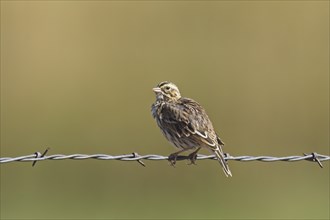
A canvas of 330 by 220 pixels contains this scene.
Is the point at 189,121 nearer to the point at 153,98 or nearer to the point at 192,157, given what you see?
the point at 192,157

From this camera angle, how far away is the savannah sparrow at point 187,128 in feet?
28.1

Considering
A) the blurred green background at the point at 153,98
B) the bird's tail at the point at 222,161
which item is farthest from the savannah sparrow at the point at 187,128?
the blurred green background at the point at 153,98

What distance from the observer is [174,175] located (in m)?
14.9

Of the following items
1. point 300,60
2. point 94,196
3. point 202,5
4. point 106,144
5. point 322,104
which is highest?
point 202,5

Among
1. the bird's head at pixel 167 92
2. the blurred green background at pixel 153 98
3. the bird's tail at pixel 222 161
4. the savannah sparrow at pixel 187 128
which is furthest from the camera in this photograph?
the blurred green background at pixel 153 98

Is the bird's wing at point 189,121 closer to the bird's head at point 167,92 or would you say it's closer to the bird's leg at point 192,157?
the bird's leg at point 192,157

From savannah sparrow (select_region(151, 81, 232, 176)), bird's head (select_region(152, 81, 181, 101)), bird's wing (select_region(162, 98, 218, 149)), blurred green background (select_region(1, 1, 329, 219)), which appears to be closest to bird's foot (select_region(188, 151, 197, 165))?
savannah sparrow (select_region(151, 81, 232, 176))

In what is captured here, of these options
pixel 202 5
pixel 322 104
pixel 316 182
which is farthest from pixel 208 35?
pixel 316 182

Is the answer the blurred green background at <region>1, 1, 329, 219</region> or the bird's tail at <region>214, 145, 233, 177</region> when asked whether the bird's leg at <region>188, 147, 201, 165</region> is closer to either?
the bird's tail at <region>214, 145, 233, 177</region>

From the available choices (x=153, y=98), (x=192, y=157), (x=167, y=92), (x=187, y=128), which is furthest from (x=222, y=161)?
(x=153, y=98)

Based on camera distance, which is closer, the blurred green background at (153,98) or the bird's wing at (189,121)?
the bird's wing at (189,121)

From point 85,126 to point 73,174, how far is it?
2.19 m

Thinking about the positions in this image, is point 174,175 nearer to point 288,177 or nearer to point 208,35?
point 288,177

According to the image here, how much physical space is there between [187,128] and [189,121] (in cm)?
12
